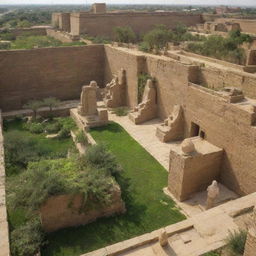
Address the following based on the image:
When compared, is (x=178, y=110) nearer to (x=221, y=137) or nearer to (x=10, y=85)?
(x=221, y=137)

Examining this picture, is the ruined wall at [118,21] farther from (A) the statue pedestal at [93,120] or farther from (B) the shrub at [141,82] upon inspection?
(A) the statue pedestal at [93,120]

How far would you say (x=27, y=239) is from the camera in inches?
303

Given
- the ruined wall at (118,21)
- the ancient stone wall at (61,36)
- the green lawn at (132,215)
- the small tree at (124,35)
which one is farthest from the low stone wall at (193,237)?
the ruined wall at (118,21)

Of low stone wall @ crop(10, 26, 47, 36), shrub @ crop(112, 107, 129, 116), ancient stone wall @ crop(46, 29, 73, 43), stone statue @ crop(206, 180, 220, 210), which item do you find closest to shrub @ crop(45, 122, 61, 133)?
shrub @ crop(112, 107, 129, 116)

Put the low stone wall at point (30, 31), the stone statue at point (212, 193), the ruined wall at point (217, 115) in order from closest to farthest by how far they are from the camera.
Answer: the stone statue at point (212, 193), the ruined wall at point (217, 115), the low stone wall at point (30, 31)

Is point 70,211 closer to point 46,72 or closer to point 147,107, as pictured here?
point 147,107

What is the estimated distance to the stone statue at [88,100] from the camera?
14922mm

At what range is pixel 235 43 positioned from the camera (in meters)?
22.0

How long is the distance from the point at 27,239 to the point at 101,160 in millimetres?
3353

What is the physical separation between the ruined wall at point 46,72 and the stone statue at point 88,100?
4.74m

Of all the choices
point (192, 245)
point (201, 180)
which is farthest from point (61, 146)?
point (192, 245)

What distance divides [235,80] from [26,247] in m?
9.16

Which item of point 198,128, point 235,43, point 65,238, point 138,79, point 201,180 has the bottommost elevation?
point 65,238

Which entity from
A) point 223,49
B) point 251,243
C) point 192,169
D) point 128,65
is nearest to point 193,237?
point 251,243
